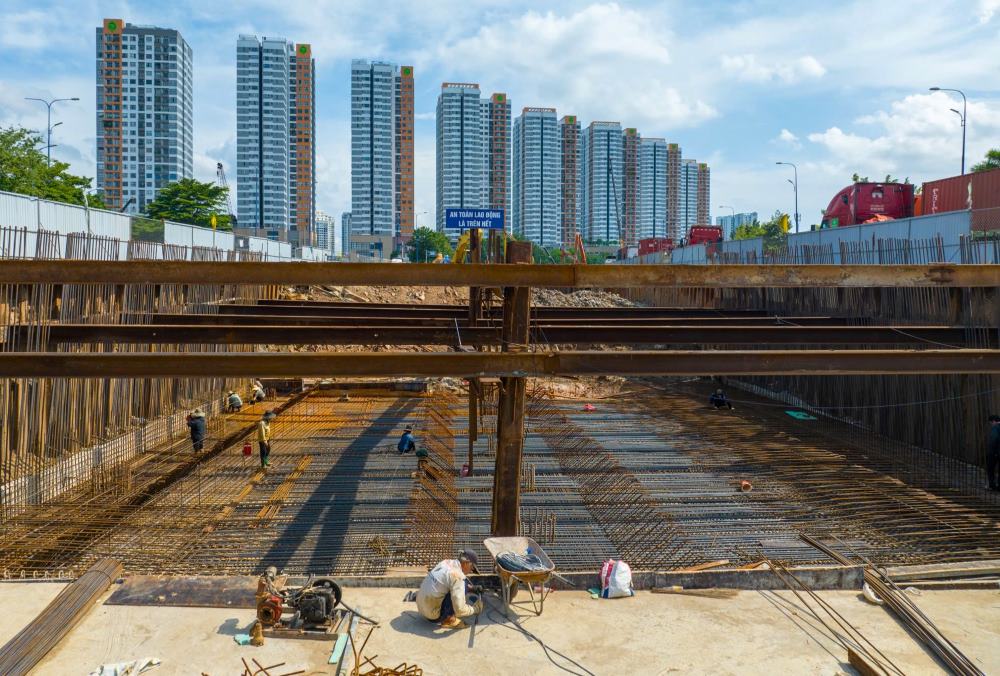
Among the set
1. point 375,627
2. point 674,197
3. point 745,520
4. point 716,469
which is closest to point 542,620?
point 375,627

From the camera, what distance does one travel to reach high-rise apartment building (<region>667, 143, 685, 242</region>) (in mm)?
158500

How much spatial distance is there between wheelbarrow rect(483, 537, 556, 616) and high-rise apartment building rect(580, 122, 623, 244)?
5589 inches

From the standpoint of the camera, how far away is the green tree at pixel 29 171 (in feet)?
143

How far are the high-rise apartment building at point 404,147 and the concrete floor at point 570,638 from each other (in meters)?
129

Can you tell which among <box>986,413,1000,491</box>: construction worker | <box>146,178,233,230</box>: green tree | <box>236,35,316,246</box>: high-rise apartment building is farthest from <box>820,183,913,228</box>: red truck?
<box>236,35,316,246</box>: high-rise apartment building

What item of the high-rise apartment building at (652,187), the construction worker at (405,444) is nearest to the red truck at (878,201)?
the construction worker at (405,444)

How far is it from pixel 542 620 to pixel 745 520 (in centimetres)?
746

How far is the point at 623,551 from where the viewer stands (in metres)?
12.0

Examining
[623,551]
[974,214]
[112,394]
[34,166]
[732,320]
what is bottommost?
[623,551]

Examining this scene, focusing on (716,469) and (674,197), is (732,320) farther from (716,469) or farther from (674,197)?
(674,197)

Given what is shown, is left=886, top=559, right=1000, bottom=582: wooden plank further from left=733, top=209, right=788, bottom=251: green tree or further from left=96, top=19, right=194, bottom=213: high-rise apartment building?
left=96, top=19, right=194, bottom=213: high-rise apartment building

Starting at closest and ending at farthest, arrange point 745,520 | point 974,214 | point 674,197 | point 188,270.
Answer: point 188,270
point 745,520
point 974,214
point 674,197

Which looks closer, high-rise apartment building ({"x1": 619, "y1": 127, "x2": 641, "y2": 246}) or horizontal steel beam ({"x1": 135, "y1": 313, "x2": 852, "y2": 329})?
horizontal steel beam ({"x1": 135, "y1": 313, "x2": 852, "y2": 329})

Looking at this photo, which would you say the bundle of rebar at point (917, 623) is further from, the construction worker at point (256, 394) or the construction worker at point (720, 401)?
the construction worker at point (256, 394)
